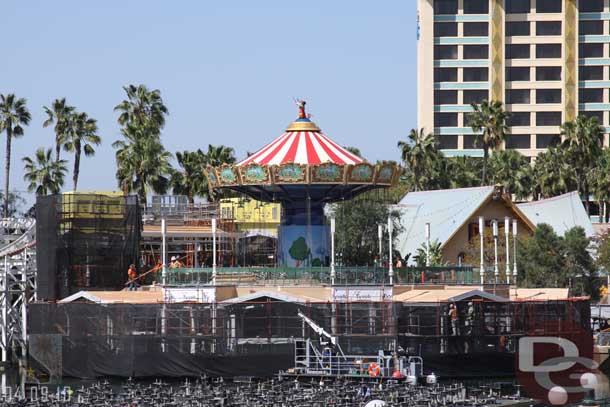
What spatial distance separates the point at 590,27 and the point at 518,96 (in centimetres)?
991

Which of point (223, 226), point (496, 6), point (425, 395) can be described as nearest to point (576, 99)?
point (496, 6)

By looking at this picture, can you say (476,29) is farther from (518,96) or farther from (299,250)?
(299,250)

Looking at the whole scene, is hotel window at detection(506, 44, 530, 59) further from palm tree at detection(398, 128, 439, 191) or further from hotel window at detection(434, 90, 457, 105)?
palm tree at detection(398, 128, 439, 191)

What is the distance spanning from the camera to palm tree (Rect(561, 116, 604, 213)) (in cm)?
10856

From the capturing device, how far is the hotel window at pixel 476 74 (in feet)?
490

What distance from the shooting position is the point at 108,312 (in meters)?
57.9

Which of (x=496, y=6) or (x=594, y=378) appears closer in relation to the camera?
(x=594, y=378)

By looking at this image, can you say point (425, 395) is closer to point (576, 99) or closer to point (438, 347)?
point (438, 347)

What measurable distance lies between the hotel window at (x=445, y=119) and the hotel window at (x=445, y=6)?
33.8 ft

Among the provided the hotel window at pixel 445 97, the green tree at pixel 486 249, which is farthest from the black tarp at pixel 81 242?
the hotel window at pixel 445 97

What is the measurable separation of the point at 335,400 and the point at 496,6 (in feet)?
354

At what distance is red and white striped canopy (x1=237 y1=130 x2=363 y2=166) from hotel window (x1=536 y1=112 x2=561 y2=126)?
84330 millimetres

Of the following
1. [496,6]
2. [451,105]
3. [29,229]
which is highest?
[496,6]

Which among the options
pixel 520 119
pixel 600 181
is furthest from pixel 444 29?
pixel 600 181
